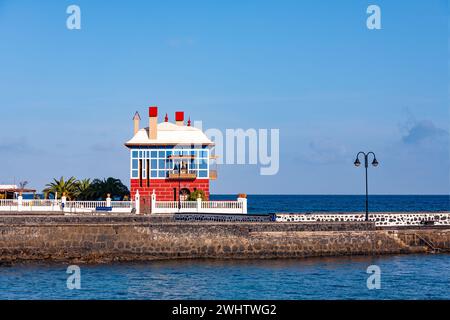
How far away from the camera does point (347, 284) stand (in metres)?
30.4

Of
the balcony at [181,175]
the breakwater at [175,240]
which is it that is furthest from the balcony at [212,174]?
the breakwater at [175,240]

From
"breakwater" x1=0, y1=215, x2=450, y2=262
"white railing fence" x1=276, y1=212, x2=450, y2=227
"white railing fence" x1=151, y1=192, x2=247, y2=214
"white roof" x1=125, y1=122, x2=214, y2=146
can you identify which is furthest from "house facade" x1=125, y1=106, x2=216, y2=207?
"breakwater" x1=0, y1=215, x2=450, y2=262

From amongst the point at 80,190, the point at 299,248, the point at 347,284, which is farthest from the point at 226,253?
the point at 80,190

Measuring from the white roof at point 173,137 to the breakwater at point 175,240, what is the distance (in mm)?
12763

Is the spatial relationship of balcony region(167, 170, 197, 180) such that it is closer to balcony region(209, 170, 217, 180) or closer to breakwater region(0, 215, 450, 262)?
balcony region(209, 170, 217, 180)

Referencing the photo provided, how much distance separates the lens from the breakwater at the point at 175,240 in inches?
1524

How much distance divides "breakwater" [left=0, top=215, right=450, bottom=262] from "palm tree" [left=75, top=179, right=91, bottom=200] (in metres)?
15.0

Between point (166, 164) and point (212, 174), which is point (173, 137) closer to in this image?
point (166, 164)

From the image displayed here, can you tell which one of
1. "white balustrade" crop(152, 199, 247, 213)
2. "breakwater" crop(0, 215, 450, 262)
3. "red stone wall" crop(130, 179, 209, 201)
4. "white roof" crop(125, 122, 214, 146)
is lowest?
"breakwater" crop(0, 215, 450, 262)

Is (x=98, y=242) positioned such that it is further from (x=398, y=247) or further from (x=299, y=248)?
(x=398, y=247)

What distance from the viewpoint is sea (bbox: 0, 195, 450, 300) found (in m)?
28.3

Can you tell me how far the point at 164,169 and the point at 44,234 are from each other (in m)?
14.1

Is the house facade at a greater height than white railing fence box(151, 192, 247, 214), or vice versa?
the house facade

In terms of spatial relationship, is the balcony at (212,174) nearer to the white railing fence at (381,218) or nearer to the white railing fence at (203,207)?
the white railing fence at (203,207)
